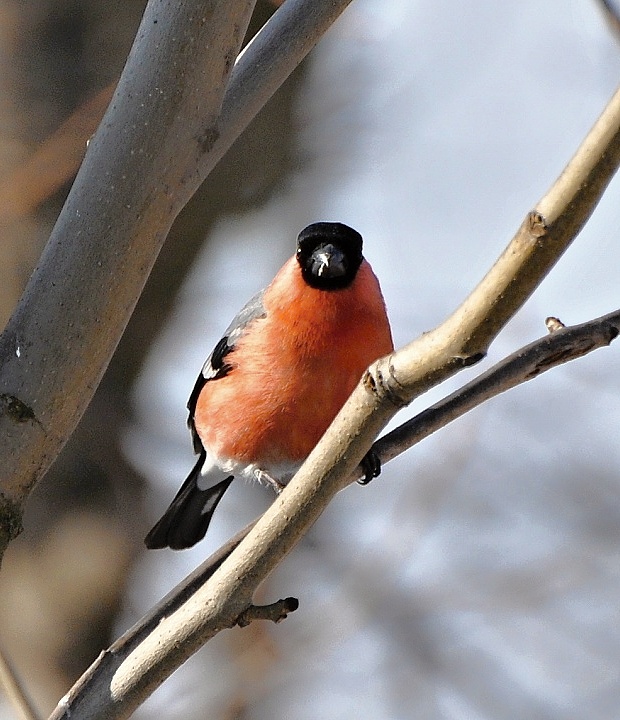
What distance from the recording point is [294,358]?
3.91 metres

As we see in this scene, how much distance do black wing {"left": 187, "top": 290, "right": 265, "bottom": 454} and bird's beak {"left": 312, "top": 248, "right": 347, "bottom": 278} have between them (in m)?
0.33

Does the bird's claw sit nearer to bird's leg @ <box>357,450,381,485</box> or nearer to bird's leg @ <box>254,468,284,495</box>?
bird's leg @ <box>254,468,284,495</box>

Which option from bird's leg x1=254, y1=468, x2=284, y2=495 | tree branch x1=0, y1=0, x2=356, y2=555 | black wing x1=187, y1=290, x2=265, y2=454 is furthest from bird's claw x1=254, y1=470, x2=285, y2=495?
tree branch x1=0, y1=0, x2=356, y2=555

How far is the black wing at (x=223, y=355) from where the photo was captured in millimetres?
4328

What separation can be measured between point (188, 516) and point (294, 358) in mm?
1458

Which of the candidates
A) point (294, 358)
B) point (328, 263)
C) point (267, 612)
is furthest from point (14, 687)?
point (328, 263)

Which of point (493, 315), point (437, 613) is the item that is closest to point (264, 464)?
point (437, 613)

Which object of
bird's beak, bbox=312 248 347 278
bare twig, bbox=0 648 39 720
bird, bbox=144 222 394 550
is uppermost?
bird's beak, bbox=312 248 347 278

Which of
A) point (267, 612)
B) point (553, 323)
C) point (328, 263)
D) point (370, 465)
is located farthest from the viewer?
point (328, 263)

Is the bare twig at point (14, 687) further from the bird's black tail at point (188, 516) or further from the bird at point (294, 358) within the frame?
the bird's black tail at point (188, 516)

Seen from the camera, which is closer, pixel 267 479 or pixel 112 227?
pixel 112 227

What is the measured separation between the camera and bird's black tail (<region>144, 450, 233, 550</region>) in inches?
192

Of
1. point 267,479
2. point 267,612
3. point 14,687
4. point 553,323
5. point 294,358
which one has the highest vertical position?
point 294,358

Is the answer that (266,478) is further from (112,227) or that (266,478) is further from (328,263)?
(112,227)
